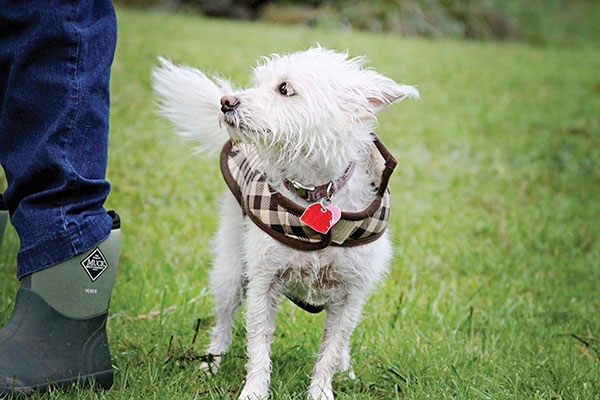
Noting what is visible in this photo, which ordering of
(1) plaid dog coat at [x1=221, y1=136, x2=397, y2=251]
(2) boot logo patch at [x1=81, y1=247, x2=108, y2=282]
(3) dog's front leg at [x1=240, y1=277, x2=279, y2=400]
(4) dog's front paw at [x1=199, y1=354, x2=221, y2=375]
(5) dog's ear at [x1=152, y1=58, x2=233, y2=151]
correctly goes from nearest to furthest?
(2) boot logo patch at [x1=81, y1=247, x2=108, y2=282], (1) plaid dog coat at [x1=221, y1=136, x2=397, y2=251], (3) dog's front leg at [x1=240, y1=277, x2=279, y2=400], (4) dog's front paw at [x1=199, y1=354, x2=221, y2=375], (5) dog's ear at [x1=152, y1=58, x2=233, y2=151]

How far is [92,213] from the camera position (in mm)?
2211

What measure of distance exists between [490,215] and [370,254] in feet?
9.33

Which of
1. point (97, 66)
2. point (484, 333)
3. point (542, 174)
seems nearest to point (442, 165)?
point (542, 174)

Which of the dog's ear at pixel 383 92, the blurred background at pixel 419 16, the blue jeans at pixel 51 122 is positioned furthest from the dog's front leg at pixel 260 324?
the blurred background at pixel 419 16

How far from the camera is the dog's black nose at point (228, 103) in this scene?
2.27 metres

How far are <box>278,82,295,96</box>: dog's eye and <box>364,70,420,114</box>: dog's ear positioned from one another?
0.81ft

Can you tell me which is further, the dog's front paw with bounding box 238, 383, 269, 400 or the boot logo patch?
the dog's front paw with bounding box 238, 383, 269, 400

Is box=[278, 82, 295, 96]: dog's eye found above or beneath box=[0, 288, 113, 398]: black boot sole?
above

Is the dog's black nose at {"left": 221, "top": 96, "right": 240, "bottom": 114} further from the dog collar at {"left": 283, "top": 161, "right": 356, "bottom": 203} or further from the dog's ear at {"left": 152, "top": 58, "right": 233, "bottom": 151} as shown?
the dog's ear at {"left": 152, "top": 58, "right": 233, "bottom": 151}

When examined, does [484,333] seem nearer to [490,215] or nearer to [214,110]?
[214,110]

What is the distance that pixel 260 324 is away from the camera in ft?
8.29

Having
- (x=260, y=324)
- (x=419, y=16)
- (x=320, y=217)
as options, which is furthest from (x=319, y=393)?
(x=419, y=16)

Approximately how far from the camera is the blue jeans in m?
2.09

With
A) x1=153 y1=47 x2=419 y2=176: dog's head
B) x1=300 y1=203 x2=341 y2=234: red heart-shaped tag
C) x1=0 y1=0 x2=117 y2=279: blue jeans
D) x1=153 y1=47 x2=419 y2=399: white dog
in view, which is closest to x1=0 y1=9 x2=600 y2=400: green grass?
x1=153 y1=47 x2=419 y2=399: white dog
